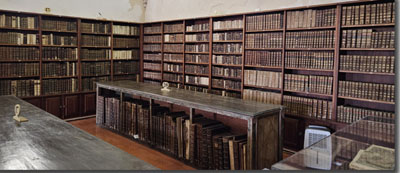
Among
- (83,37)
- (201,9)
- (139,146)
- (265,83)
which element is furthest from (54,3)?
(265,83)

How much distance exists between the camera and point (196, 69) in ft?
20.5

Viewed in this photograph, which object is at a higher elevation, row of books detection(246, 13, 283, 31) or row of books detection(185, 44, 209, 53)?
row of books detection(246, 13, 283, 31)

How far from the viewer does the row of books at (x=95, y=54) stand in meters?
6.53

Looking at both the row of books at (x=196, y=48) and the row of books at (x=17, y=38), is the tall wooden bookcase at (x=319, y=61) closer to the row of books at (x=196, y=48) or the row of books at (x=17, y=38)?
the row of books at (x=196, y=48)

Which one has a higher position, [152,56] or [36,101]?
[152,56]

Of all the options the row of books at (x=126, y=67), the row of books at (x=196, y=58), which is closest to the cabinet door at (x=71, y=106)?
the row of books at (x=126, y=67)

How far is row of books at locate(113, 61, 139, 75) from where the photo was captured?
712cm

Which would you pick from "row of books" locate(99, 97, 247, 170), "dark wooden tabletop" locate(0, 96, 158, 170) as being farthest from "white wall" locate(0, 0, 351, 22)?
"dark wooden tabletop" locate(0, 96, 158, 170)

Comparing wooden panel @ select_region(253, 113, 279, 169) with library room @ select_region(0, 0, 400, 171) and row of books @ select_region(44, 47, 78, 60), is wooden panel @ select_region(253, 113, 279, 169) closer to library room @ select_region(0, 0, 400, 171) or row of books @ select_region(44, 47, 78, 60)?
library room @ select_region(0, 0, 400, 171)

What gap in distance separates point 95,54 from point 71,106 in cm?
124

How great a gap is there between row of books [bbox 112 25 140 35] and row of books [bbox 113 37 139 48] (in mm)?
150

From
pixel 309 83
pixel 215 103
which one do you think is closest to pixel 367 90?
pixel 309 83

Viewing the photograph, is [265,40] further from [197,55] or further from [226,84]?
[197,55]

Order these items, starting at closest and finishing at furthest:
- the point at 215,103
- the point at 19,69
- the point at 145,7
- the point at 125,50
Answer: the point at 215,103
the point at 19,69
the point at 125,50
the point at 145,7
